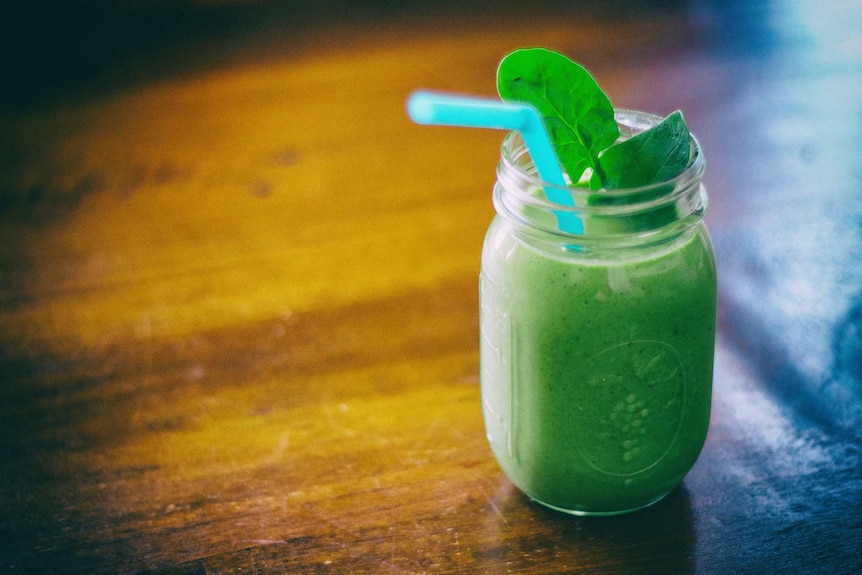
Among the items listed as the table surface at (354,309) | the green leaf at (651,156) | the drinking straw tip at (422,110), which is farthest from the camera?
the table surface at (354,309)

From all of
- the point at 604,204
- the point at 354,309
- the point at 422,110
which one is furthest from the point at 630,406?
the point at 354,309

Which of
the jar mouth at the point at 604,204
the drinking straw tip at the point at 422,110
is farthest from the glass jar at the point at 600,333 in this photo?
the drinking straw tip at the point at 422,110

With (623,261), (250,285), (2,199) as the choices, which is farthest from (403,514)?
(2,199)

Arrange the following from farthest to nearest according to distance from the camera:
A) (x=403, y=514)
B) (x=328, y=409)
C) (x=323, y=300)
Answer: (x=323, y=300) → (x=328, y=409) → (x=403, y=514)

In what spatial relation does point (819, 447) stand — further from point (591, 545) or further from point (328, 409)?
point (328, 409)

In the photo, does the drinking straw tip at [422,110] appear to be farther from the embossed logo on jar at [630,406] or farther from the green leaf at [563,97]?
the embossed logo on jar at [630,406]

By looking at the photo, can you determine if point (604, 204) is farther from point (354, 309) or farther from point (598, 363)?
point (354, 309)

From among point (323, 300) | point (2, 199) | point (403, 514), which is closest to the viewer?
point (403, 514)
